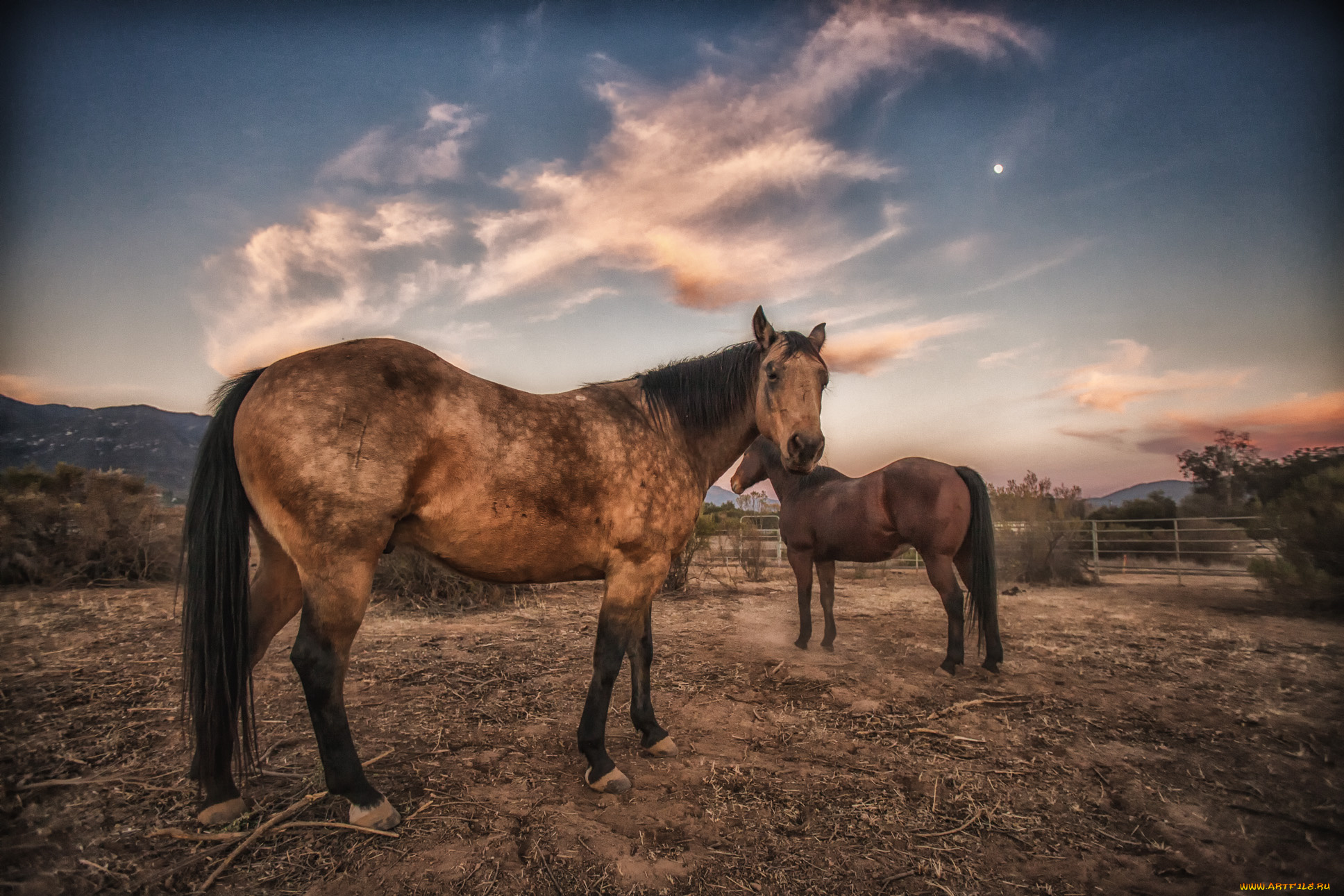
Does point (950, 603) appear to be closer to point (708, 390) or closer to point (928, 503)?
point (928, 503)

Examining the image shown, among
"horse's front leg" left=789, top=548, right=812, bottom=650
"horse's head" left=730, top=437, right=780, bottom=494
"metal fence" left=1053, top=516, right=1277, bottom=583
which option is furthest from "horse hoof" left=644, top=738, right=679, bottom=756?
"metal fence" left=1053, top=516, right=1277, bottom=583

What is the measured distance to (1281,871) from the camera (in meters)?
2.34

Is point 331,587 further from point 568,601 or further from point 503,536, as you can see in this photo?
point 568,601

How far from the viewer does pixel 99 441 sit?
16.3 metres

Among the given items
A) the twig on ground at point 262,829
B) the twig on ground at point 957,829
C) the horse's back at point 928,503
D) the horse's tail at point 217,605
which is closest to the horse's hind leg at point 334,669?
the twig on ground at point 262,829

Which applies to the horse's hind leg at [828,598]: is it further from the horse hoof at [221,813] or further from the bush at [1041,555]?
the bush at [1041,555]

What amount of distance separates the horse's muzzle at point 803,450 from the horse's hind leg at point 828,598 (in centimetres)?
339

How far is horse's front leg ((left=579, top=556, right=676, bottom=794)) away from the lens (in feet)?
9.75

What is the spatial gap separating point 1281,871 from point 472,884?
131 inches

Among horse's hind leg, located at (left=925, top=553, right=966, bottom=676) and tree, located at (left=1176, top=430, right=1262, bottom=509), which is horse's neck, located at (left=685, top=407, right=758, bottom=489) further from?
tree, located at (left=1176, top=430, right=1262, bottom=509)

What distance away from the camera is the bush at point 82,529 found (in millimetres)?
8242

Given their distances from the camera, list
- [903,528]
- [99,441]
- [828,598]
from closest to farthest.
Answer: [903,528]
[828,598]
[99,441]

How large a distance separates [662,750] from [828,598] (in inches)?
142

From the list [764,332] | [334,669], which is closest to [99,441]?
[334,669]
